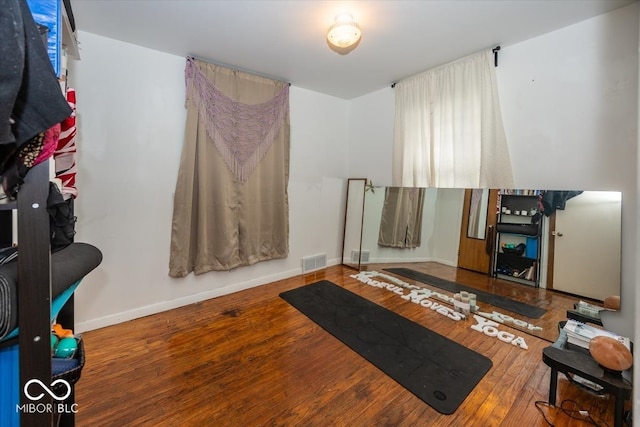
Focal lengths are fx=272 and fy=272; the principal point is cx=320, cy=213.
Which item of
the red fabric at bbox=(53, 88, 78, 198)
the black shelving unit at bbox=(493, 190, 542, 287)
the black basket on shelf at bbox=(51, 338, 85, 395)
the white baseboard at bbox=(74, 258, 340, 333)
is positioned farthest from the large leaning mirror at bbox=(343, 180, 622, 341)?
the red fabric at bbox=(53, 88, 78, 198)

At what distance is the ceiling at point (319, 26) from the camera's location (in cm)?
184

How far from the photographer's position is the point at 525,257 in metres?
2.42

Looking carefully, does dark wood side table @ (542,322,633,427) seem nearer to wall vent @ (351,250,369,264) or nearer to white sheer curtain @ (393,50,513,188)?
white sheer curtain @ (393,50,513,188)

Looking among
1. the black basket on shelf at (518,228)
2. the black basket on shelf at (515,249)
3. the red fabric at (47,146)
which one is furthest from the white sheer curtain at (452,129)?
the red fabric at (47,146)

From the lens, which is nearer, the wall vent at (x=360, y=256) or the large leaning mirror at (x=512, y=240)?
the large leaning mirror at (x=512, y=240)

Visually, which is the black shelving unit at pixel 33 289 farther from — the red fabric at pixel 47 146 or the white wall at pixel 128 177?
the white wall at pixel 128 177

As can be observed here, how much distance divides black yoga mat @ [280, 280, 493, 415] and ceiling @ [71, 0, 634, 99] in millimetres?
2414

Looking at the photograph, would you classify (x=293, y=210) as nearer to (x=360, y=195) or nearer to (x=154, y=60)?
(x=360, y=195)

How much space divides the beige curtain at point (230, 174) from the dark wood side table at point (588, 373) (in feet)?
8.49

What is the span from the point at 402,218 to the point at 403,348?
1727 mm

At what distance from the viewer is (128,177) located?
7.81 ft

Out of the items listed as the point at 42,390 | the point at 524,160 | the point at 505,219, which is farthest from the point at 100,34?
the point at 505,219

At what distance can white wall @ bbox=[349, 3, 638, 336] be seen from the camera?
184 centimetres

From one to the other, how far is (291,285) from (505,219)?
92.2 inches
